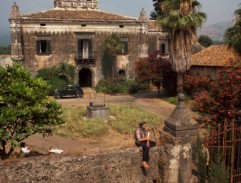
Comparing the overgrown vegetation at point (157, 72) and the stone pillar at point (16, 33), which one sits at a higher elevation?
the stone pillar at point (16, 33)

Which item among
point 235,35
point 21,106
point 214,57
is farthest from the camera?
point 214,57

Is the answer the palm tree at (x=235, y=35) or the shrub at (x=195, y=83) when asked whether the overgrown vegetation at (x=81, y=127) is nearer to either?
the palm tree at (x=235, y=35)

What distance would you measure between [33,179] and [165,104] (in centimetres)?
1841

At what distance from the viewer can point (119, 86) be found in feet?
98.9

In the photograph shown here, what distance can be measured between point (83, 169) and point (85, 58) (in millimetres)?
24863

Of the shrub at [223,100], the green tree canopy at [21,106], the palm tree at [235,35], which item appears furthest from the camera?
the palm tree at [235,35]

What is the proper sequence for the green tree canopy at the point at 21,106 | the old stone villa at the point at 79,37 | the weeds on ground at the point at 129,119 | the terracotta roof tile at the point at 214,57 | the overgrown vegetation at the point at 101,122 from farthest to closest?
1. the old stone villa at the point at 79,37
2. the terracotta roof tile at the point at 214,57
3. the weeds on ground at the point at 129,119
4. the overgrown vegetation at the point at 101,122
5. the green tree canopy at the point at 21,106

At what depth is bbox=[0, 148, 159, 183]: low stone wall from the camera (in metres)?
6.16

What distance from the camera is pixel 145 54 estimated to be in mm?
32688

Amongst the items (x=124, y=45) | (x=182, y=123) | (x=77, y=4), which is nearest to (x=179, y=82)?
(x=124, y=45)

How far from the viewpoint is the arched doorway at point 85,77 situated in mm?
33100

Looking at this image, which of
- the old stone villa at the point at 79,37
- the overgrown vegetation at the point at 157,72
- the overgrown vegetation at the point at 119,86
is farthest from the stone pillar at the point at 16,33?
the overgrown vegetation at the point at 157,72

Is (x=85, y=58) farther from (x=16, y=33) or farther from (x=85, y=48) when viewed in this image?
(x=16, y=33)

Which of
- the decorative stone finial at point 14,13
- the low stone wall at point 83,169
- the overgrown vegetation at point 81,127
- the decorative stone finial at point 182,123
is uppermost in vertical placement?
the decorative stone finial at point 14,13
